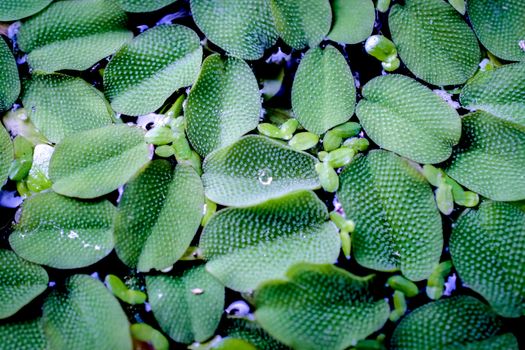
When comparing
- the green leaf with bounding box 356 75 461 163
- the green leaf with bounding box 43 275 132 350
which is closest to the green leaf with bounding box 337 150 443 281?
the green leaf with bounding box 356 75 461 163

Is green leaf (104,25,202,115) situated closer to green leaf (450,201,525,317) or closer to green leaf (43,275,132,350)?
green leaf (43,275,132,350)

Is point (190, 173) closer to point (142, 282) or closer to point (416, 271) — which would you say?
point (142, 282)

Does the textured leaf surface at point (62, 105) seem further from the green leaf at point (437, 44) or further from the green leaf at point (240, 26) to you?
the green leaf at point (437, 44)

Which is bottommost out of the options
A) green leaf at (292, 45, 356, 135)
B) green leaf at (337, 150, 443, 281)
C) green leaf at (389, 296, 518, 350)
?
green leaf at (389, 296, 518, 350)

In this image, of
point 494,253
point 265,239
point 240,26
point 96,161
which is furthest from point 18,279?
point 494,253

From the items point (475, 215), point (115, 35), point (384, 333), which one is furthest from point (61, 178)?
point (475, 215)

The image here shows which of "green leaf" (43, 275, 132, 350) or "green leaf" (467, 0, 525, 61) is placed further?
"green leaf" (467, 0, 525, 61)
